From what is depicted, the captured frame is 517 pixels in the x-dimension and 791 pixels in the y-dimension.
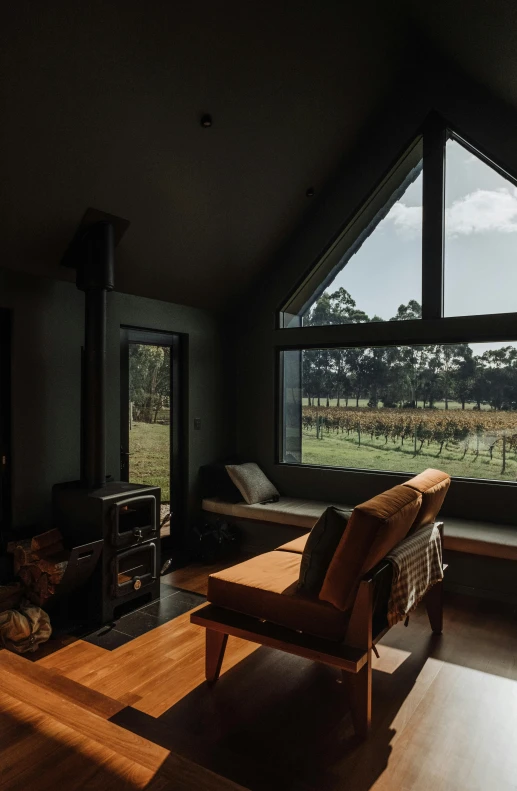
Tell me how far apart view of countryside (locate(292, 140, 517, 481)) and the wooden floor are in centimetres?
161

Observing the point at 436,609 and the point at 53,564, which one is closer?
the point at 53,564

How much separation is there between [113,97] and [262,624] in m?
3.07

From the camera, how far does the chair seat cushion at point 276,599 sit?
101 inches

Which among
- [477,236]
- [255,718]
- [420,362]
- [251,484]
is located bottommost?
[255,718]

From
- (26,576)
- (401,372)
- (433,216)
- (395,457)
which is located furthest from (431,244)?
(26,576)

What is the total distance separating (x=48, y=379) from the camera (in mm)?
3977

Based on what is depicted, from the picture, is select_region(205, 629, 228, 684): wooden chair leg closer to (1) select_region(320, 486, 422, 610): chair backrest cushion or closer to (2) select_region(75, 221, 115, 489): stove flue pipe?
(1) select_region(320, 486, 422, 610): chair backrest cushion

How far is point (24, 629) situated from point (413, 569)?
223cm

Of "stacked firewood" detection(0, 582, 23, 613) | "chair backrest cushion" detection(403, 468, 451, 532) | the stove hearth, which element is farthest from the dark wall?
"stacked firewood" detection(0, 582, 23, 613)

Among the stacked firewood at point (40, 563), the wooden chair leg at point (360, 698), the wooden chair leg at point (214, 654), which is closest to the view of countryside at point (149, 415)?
the stacked firewood at point (40, 563)

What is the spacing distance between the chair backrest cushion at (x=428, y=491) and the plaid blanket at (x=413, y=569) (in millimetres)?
68

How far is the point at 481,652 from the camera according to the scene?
10.6ft

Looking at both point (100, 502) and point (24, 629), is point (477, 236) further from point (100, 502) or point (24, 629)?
point (24, 629)

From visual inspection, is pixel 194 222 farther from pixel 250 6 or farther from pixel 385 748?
pixel 385 748
